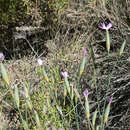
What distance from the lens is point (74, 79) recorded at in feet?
8.27

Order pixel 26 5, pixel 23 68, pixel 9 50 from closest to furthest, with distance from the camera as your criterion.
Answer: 1. pixel 23 68
2. pixel 26 5
3. pixel 9 50

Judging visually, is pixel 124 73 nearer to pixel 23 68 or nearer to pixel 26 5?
pixel 23 68

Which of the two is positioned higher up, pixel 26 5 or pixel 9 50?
pixel 26 5

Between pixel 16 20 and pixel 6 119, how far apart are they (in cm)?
160

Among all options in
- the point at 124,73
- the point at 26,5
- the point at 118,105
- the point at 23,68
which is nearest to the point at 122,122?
the point at 118,105

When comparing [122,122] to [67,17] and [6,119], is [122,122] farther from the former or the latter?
[67,17]

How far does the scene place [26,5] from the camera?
369cm

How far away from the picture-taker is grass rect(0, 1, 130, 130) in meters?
2.34

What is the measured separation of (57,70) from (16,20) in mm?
1303

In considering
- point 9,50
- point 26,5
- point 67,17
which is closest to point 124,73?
point 67,17

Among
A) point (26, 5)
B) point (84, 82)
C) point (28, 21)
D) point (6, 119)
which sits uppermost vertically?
point (26, 5)

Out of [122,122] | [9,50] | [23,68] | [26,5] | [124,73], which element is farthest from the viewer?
[9,50]

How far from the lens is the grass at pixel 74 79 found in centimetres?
234

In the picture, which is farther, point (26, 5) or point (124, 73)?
point (26, 5)
